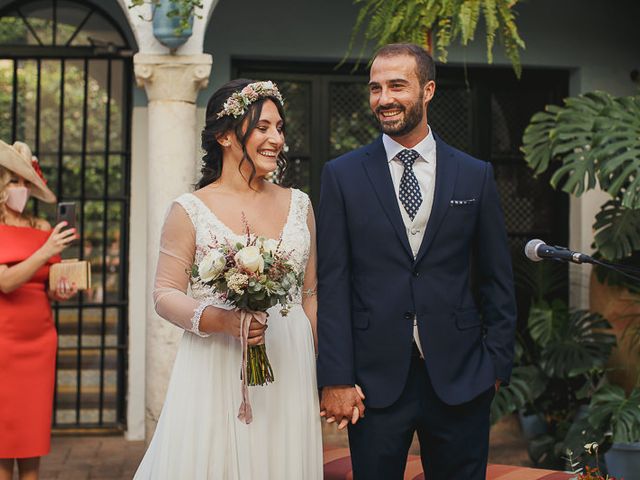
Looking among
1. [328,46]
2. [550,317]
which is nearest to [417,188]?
[550,317]

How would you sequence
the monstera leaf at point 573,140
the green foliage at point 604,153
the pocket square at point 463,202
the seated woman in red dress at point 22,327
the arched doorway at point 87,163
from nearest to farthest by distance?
the pocket square at point 463,202 < the seated woman in red dress at point 22,327 < the green foliage at point 604,153 < the monstera leaf at point 573,140 < the arched doorway at point 87,163

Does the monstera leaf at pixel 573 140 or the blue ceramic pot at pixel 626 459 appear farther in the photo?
the monstera leaf at pixel 573 140

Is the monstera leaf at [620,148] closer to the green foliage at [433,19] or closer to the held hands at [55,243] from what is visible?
the green foliage at [433,19]

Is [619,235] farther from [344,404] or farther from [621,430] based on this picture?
[344,404]

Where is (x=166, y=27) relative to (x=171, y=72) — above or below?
above

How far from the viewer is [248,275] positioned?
3.59 metres

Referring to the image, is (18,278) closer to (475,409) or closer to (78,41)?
(475,409)

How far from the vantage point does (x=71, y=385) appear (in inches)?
351

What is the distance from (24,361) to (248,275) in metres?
2.72

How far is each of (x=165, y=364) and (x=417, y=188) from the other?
3792mm

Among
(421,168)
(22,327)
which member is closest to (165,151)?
(22,327)

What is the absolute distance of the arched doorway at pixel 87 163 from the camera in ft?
29.1

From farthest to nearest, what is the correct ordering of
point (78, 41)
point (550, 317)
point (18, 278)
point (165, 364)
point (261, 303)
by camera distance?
point (78, 41) < point (550, 317) < point (165, 364) < point (18, 278) < point (261, 303)

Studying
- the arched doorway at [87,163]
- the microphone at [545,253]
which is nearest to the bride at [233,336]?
the microphone at [545,253]
